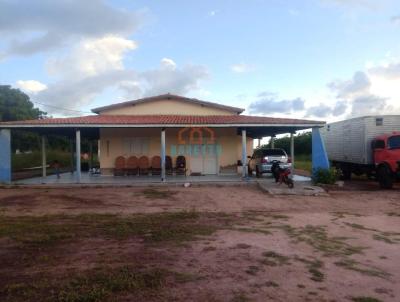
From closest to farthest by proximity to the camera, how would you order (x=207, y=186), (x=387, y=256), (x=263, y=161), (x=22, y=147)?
(x=387, y=256), (x=207, y=186), (x=263, y=161), (x=22, y=147)

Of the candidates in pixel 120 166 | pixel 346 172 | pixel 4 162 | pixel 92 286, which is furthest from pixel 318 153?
pixel 92 286

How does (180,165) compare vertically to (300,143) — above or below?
below

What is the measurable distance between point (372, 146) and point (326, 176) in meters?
2.37

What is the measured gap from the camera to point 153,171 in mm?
22984

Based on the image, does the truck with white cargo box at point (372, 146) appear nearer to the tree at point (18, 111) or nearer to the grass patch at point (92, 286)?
the grass patch at point (92, 286)

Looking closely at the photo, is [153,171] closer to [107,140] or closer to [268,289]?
[107,140]

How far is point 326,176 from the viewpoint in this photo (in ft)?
60.8

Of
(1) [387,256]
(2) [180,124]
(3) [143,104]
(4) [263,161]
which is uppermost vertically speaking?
(3) [143,104]

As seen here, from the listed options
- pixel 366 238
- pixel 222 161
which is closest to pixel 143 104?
pixel 222 161

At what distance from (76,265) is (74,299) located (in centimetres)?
143

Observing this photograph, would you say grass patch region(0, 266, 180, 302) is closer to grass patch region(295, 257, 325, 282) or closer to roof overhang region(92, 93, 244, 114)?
grass patch region(295, 257, 325, 282)

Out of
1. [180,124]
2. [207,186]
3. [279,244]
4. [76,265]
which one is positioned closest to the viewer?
[76,265]

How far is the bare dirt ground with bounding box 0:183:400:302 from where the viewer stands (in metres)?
5.07

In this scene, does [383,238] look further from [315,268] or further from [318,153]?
[318,153]
